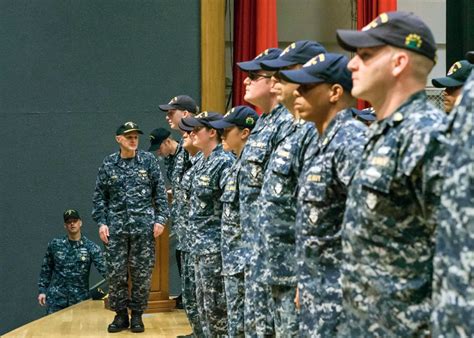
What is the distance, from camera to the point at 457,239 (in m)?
1.40

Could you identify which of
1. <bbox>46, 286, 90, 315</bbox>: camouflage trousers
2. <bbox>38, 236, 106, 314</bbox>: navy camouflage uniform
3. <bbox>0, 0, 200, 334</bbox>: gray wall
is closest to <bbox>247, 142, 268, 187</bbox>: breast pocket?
<bbox>38, 236, 106, 314</bbox>: navy camouflage uniform

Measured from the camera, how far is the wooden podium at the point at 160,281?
688cm

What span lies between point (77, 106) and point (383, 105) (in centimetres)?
622

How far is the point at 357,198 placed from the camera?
1.95 m

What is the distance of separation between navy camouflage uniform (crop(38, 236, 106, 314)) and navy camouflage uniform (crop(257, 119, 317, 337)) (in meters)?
4.58

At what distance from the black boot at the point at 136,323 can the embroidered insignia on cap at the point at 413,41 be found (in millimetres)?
4299

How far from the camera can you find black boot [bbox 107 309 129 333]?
6117 mm

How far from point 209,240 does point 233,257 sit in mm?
597

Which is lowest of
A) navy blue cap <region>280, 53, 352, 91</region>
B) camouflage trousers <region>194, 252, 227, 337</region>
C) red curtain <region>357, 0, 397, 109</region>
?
camouflage trousers <region>194, 252, 227, 337</region>

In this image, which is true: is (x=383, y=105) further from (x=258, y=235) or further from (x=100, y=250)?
(x=100, y=250)

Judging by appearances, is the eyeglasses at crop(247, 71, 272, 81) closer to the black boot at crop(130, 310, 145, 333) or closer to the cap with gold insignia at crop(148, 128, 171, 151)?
the black boot at crop(130, 310, 145, 333)

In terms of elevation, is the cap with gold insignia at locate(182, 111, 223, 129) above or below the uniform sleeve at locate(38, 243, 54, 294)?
above

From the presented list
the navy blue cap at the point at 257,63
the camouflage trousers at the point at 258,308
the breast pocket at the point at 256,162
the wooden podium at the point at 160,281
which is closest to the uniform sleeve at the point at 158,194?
the wooden podium at the point at 160,281

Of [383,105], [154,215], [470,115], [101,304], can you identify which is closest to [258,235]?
[383,105]
